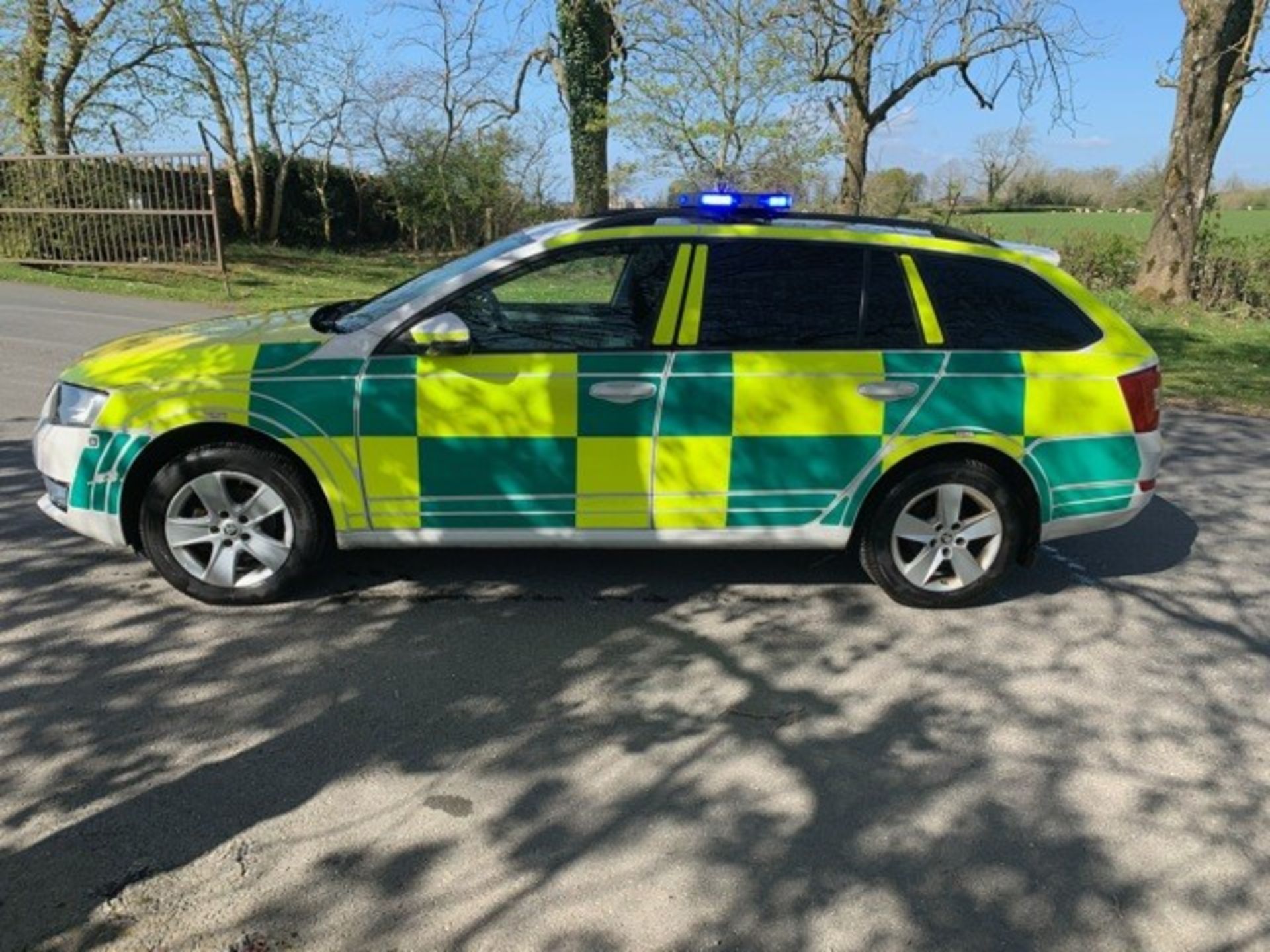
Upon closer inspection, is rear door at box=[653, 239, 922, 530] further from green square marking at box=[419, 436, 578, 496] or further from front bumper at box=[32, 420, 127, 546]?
front bumper at box=[32, 420, 127, 546]

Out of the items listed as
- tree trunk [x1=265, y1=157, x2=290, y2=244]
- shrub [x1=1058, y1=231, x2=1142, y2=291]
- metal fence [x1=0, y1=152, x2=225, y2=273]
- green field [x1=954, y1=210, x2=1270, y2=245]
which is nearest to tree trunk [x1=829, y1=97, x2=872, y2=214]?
green field [x1=954, y1=210, x2=1270, y2=245]

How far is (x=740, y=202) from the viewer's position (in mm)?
4211

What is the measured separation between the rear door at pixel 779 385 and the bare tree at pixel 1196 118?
1212cm

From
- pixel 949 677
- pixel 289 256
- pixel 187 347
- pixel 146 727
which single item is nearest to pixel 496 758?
pixel 146 727

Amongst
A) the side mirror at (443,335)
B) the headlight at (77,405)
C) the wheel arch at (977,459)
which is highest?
the side mirror at (443,335)

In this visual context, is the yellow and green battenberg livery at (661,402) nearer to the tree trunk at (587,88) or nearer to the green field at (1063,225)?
the green field at (1063,225)

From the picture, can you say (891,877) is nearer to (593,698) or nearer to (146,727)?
(593,698)

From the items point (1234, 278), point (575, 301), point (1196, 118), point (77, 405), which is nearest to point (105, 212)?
point (77, 405)

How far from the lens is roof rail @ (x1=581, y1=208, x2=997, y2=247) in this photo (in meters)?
4.04

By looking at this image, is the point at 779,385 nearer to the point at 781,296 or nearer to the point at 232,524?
the point at 781,296

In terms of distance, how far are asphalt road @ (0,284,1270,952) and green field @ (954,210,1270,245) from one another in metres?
11.5

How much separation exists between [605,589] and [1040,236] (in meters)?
17.3

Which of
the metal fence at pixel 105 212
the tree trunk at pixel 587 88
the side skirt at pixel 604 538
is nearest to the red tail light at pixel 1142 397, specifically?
the side skirt at pixel 604 538

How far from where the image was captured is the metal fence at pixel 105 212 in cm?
1473
